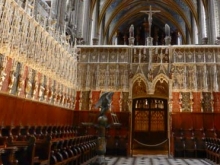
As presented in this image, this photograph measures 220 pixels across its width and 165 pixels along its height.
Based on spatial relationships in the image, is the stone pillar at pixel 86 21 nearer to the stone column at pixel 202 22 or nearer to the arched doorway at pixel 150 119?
the arched doorway at pixel 150 119

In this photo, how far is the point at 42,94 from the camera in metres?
10.3

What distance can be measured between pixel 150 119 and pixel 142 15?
18385 mm

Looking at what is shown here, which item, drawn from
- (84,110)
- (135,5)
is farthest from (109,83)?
(135,5)

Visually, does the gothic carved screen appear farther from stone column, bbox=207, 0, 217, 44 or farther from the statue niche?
stone column, bbox=207, 0, 217, 44

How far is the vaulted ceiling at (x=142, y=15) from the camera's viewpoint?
25281 mm

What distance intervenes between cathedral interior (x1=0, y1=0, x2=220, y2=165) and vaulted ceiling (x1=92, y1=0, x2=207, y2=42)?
592cm

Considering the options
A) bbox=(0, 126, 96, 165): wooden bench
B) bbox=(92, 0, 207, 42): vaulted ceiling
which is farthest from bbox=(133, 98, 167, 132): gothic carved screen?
bbox=(92, 0, 207, 42): vaulted ceiling

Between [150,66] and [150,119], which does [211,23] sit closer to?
[150,66]

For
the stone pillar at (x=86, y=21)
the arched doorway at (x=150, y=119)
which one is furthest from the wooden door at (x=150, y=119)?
the stone pillar at (x=86, y=21)

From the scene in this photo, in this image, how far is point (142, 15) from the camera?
30.8m

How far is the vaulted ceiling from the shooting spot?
25281mm

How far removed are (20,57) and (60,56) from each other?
3787 millimetres

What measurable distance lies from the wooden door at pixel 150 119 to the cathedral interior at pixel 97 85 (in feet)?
0.22

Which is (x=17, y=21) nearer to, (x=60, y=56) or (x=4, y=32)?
(x=4, y=32)
